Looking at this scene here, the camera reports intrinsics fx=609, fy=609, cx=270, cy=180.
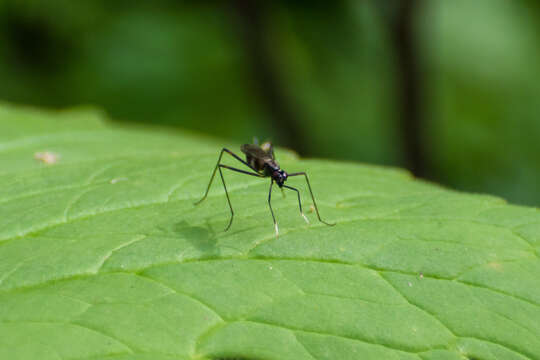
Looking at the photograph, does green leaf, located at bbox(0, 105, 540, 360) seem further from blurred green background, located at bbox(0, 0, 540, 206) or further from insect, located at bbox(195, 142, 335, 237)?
blurred green background, located at bbox(0, 0, 540, 206)

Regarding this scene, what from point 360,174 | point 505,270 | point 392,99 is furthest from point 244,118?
point 505,270

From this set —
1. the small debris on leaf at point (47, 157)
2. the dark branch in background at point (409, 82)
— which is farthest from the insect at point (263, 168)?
the dark branch in background at point (409, 82)

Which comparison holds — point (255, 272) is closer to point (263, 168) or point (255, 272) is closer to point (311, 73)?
point (263, 168)

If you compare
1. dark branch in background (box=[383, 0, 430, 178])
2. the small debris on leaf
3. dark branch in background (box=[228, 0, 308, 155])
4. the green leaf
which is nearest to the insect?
the green leaf

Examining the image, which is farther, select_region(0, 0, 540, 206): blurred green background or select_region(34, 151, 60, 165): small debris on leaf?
select_region(0, 0, 540, 206): blurred green background

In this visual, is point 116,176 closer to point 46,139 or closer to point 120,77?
point 46,139

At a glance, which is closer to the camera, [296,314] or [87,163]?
[296,314]

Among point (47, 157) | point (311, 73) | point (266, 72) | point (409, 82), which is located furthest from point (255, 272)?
point (311, 73)
